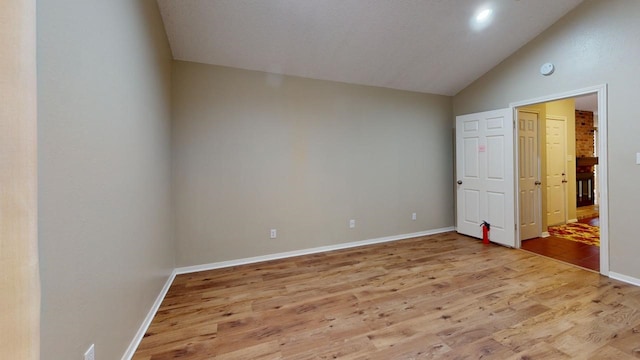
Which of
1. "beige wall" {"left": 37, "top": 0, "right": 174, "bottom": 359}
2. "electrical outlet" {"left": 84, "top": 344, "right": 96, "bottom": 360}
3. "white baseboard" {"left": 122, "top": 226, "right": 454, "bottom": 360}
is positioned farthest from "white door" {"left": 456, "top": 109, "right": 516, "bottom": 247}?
"electrical outlet" {"left": 84, "top": 344, "right": 96, "bottom": 360}

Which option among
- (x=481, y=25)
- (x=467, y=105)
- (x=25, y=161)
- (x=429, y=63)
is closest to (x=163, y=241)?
(x=25, y=161)

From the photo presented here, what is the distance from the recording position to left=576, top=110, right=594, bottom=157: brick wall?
6.52 metres

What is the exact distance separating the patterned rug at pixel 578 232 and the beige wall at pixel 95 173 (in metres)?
5.76

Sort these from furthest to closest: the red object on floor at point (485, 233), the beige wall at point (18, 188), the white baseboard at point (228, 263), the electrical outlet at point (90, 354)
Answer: the red object on floor at point (485, 233)
the white baseboard at point (228, 263)
the electrical outlet at point (90, 354)
the beige wall at point (18, 188)

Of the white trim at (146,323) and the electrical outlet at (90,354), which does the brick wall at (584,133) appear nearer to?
the white trim at (146,323)

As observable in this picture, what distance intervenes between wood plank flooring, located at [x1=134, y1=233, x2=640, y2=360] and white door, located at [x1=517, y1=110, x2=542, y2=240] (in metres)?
1.04

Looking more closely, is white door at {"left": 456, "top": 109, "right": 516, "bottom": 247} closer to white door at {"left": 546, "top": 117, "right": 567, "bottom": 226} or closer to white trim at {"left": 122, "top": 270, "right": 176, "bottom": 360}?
white door at {"left": 546, "top": 117, "right": 567, "bottom": 226}

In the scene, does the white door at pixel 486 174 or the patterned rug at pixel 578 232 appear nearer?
the white door at pixel 486 174

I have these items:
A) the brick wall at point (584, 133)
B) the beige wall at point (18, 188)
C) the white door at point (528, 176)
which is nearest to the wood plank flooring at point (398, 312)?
the white door at point (528, 176)

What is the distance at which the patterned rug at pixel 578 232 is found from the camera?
157 inches

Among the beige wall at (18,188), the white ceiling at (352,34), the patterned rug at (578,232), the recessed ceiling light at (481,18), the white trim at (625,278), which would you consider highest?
the recessed ceiling light at (481,18)

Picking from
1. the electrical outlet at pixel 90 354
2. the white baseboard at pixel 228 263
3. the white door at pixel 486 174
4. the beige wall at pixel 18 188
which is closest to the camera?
the beige wall at pixel 18 188

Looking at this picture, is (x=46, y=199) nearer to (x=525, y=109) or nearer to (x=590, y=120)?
(x=525, y=109)

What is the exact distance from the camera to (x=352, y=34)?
2.99m
